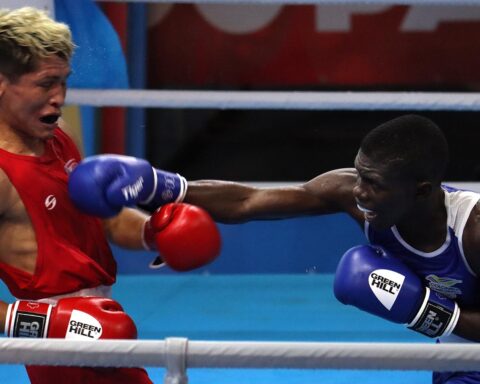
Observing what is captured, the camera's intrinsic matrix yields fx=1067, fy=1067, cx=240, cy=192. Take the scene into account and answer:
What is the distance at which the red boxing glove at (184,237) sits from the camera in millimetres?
2064

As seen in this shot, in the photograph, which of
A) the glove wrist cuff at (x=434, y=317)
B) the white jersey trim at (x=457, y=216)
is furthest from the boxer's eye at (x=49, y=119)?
the glove wrist cuff at (x=434, y=317)

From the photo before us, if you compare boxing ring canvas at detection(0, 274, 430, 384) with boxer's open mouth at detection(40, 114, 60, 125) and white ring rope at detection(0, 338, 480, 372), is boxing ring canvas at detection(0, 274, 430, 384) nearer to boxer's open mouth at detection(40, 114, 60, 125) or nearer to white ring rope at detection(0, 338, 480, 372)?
boxer's open mouth at detection(40, 114, 60, 125)

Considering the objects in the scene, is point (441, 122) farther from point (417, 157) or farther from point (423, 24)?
point (417, 157)

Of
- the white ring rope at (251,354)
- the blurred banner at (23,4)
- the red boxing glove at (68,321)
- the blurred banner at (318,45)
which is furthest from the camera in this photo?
the blurred banner at (318,45)

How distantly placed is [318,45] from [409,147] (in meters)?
3.11

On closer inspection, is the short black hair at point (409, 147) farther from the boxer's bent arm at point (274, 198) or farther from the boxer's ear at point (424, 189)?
the boxer's bent arm at point (274, 198)

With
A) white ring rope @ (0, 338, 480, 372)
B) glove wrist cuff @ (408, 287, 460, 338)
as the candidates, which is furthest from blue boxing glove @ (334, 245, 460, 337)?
white ring rope @ (0, 338, 480, 372)

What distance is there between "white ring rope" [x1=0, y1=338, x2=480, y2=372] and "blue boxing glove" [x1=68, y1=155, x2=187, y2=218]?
458 mm

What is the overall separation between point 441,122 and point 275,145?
842mm

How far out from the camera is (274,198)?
248 cm

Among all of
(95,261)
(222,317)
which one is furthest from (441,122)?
(95,261)

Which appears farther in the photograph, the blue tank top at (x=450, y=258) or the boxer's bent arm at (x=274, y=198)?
the boxer's bent arm at (x=274, y=198)

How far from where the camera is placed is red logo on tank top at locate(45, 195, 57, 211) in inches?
83.4

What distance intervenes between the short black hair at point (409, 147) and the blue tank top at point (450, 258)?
122 millimetres
